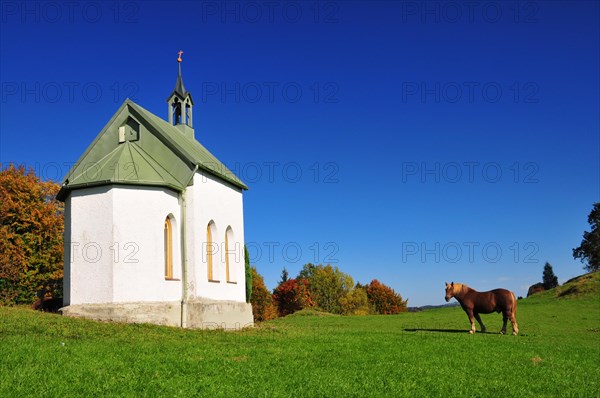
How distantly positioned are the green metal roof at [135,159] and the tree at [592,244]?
70.3 meters

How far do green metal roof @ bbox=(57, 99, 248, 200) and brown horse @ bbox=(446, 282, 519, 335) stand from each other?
1302cm

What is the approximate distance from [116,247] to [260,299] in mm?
64197

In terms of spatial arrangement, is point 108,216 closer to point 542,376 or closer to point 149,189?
point 149,189

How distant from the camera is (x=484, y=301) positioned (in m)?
23.2

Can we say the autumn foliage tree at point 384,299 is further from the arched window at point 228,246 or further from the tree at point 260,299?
the arched window at point 228,246

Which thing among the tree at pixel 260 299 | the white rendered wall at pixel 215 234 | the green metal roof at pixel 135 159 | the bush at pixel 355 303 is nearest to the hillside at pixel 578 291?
the white rendered wall at pixel 215 234

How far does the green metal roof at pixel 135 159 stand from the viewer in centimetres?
2141

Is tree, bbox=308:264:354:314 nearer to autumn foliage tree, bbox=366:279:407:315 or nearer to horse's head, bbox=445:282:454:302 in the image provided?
autumn foliage tree, bbox=366:279:407:315

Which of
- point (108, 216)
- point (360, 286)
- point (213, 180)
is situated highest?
point (213, 180)

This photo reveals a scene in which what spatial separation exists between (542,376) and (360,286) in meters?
95.8

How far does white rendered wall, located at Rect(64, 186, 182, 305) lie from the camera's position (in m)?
20.4

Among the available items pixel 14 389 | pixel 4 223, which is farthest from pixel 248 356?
pixel 4 223

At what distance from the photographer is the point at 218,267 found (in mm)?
24984

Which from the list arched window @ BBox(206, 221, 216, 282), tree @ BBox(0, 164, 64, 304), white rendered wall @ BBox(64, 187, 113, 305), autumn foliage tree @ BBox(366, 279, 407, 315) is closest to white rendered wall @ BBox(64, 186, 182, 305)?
white rendered wall @ BBox(64, 187, 113, 305)
